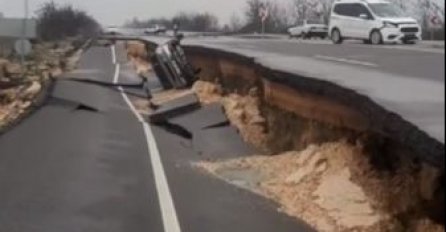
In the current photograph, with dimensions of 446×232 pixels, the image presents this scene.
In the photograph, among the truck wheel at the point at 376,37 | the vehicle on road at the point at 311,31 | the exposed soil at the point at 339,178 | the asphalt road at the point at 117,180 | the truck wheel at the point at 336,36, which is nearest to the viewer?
the exposed soil at the point at 339,178

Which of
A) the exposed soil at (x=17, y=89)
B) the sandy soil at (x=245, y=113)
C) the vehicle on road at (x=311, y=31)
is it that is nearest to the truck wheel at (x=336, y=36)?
the exposed soil at (x=17, y=89)

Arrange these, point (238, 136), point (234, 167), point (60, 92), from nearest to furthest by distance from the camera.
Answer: point (234, 167) < point (238, 136) < point (60, 92)

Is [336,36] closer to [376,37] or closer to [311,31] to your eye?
[376,37]

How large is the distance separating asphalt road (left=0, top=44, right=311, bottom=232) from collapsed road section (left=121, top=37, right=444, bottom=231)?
17.8 inches

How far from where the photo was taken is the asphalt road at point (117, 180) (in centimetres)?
912

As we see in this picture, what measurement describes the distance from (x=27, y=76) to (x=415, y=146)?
27.6 m

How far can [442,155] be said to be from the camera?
571 cm

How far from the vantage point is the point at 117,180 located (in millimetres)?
11602

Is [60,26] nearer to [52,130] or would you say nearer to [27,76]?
[27,76]

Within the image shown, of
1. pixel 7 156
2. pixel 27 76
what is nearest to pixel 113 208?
pixel 7 156

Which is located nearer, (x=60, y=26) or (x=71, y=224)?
(x=71, y=224)

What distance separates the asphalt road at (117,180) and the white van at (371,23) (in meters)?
18.2

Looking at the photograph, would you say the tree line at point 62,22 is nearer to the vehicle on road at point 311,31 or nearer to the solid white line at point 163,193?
the vehicle on road at point 311,31

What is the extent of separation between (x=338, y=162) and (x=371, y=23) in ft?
86.1
